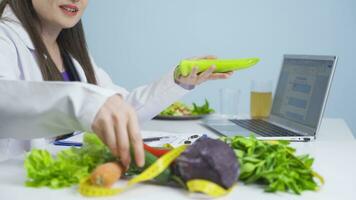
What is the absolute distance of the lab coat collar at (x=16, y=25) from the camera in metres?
1.54

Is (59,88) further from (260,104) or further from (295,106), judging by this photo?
(260,104)

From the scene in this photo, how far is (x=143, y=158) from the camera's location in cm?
78

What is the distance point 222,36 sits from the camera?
9.96ft

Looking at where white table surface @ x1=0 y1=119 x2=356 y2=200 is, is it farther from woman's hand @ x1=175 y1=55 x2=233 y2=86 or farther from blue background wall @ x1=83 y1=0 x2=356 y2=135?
blue background wall @ x1=83 y1=0 x2=356 y2=135

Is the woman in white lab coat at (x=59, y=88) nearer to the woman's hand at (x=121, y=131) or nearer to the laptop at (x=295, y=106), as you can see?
the woman's hand at (x=121, y=131)

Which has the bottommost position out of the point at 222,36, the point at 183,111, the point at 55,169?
the point at 183,111

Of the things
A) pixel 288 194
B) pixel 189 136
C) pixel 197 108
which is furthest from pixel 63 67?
pixel 288 194

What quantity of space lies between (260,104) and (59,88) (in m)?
1.12

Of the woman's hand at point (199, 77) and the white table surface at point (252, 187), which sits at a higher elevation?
the woman's hand at point (199, 77)

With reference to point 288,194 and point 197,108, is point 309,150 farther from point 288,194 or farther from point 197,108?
point 197,108

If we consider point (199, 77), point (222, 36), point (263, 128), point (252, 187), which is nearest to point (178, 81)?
point (199, 77)

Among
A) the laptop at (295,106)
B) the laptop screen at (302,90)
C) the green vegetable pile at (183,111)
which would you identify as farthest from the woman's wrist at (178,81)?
the laptop screen at (302,90)

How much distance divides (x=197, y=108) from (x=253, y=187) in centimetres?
111

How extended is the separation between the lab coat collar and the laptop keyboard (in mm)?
708
